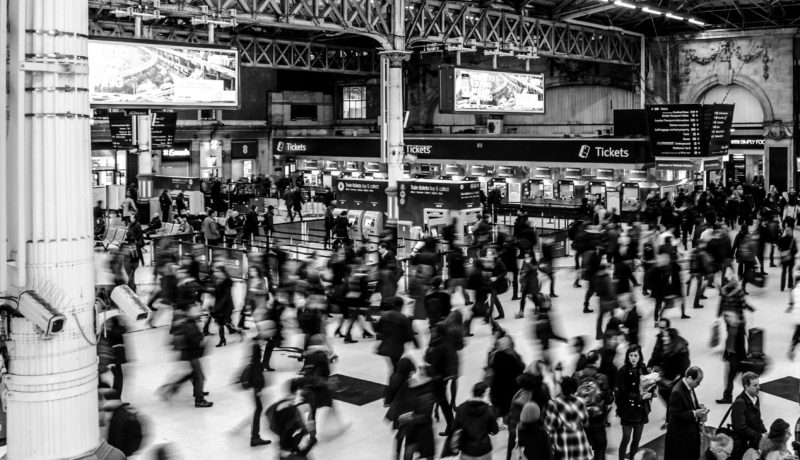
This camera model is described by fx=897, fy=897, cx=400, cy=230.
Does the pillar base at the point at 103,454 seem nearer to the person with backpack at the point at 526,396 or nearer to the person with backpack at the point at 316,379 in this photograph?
the person with backpack at the point at 316,379

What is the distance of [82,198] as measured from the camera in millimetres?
6410

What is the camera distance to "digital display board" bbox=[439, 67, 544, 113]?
81.0ft

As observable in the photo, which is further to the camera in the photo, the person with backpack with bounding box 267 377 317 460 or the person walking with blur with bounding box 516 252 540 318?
the person walking with blur with bounding box 516 252 540 318

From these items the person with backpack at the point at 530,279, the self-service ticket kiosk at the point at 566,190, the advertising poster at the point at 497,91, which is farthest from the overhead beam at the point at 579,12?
the person with backpack at the point at 530,279

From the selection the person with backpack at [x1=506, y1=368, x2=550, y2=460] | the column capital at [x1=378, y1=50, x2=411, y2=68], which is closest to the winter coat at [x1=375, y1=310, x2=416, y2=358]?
the person with backpack at [x1=506, y1=368, x2=550, y2=460]

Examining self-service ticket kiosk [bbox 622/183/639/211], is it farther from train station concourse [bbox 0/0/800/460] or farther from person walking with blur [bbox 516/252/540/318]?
person walking with blur [bbox 516/252/540/318]

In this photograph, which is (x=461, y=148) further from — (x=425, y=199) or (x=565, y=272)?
(x=565, y=272)

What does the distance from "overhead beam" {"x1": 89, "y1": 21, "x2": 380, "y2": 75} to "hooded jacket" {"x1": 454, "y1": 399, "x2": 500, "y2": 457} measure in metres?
25.1

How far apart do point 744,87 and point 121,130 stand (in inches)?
974

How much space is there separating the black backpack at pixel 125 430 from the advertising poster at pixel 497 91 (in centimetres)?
1829

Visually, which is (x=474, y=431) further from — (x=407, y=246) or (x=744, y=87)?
(x=744, y=87)

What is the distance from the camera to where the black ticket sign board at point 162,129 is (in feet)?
109

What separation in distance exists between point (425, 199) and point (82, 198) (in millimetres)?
17397

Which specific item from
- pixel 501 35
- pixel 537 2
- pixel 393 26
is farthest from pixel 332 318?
pixel 537 2
